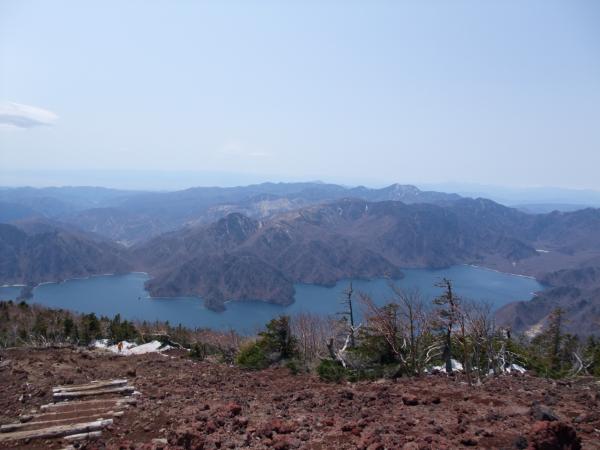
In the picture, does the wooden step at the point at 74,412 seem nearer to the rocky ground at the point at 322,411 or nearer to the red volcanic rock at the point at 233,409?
the rocky ground at the point at 322,411

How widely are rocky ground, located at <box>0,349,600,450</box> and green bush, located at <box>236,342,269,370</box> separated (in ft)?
8.32

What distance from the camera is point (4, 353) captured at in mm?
18609

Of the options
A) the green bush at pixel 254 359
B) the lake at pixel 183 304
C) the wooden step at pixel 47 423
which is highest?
the wooden step at pixel 47 423

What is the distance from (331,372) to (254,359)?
4999 millimetres

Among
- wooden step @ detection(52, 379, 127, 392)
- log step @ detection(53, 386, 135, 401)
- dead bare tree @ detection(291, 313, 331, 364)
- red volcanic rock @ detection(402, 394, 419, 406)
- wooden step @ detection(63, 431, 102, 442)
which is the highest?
red volcanic rock @ detection(402, 394, 419, 406)

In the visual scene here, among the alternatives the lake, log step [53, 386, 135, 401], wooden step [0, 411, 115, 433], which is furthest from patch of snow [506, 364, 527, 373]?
the lake

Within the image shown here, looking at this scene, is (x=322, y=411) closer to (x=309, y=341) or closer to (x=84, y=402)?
(x=84, y=402)

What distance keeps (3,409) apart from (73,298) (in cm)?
18467

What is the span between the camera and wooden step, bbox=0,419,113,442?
31.3 feet

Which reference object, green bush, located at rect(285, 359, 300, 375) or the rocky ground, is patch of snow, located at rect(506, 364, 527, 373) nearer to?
the rocky ground

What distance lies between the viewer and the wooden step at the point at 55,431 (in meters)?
9.55

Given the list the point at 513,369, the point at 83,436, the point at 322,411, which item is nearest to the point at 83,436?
the point at 83,436

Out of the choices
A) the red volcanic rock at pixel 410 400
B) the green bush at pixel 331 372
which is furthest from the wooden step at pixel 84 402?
the red volcanic rock at pixel 410 400

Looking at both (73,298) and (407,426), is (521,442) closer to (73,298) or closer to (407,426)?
(407,426)
